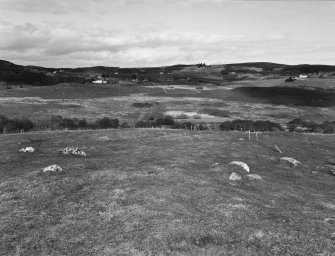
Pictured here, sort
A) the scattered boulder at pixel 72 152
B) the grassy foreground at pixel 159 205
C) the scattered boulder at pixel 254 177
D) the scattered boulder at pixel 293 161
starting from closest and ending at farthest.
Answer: the grassy foreground at pixel 159 205 < the scattered boulder at pixel 254 177 < the scattered boulder at pixel 72 152 < the scattered boulder at pixel 293 161

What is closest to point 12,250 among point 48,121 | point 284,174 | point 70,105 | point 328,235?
point 328,235

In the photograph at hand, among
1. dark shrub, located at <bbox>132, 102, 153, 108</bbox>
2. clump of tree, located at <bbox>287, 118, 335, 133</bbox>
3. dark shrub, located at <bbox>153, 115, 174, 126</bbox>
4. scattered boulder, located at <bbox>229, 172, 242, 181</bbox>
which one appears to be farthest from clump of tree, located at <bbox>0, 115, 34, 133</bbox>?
clump of tree, located at <bbox>287, 118, 335, 133</bbox>

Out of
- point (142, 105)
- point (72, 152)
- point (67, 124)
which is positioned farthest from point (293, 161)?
point (142, 105)

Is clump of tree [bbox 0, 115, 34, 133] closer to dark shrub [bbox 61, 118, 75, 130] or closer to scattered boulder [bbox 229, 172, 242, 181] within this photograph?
dark shrub [bbox 61, 118, 75, 130]

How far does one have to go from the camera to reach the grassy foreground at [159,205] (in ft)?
65.4

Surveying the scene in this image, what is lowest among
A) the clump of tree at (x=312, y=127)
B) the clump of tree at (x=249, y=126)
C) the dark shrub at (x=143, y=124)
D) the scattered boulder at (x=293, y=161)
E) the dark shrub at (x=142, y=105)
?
the clump of tree at (x=312, y=127)

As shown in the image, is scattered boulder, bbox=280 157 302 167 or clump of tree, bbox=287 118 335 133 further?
clump of tree, bbox=287 118 335 133

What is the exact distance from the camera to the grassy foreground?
1992cm

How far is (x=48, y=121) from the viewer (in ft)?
292

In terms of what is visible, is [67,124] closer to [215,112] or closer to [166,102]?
[215,112]

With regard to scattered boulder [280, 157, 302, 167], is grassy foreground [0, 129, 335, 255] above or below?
above

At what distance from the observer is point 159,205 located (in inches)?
957

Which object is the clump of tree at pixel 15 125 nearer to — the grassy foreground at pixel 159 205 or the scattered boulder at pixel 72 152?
the grassy foreground at pixel 159 205

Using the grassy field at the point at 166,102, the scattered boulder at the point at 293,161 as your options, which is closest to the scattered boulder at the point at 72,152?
the scattered boulder at the point at 293,161
